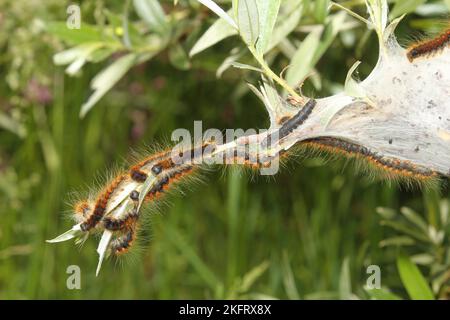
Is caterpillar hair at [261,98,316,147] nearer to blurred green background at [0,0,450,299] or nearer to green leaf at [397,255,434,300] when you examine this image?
green leaf at [397,255,434,300]

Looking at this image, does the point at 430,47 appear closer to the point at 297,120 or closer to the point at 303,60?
the point at 297,120

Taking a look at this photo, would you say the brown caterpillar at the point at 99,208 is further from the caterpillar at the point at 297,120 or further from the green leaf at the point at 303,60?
the green leaf at the point at 303,60

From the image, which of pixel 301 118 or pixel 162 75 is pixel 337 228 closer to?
pixel 162 75

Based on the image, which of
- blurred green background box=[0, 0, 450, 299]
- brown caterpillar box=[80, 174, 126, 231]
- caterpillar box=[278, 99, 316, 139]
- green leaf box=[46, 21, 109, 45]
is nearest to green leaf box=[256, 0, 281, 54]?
caterpillar box=[278, 99, 316, 139]

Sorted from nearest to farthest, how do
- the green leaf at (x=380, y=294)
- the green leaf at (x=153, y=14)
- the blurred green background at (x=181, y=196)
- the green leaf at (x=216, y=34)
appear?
1. the green leaf at (x=216, y=34)
2. the green leaf at (x=380, y=294)
3. the green leaf at (x=153, y=14)
4. the blurred green background at (x=181, y=196)

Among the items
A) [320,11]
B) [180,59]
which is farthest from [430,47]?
[180,59]

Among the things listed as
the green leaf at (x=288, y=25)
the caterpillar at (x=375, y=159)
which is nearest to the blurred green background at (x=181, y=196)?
the green leaf at (x=288, y=25)
